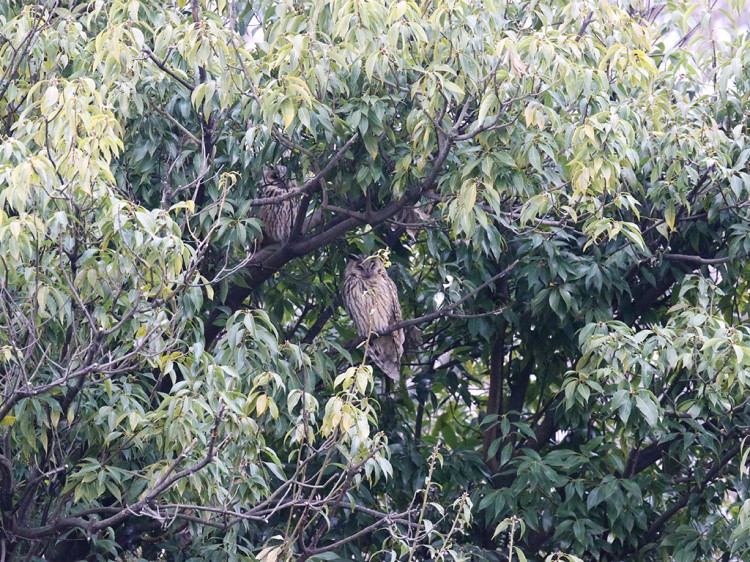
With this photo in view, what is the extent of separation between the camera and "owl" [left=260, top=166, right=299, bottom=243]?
616 centimetres

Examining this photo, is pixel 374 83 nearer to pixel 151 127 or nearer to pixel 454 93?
pixel 454 93

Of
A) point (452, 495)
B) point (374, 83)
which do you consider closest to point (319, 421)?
point (452, 495)

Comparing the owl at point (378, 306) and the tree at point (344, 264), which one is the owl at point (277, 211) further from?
the owl at point (378, 306)

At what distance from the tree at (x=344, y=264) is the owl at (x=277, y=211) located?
23cm

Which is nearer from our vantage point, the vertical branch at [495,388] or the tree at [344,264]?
the tree at [344,264]

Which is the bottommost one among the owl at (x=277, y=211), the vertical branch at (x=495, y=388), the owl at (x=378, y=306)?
the vertical branch at (x=495, y=388)

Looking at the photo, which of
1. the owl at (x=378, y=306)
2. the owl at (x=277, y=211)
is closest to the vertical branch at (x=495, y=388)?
the owl at (x=378, y=306)

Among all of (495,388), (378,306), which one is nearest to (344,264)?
(378,306)

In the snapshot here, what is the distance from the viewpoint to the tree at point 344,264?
14.5ft

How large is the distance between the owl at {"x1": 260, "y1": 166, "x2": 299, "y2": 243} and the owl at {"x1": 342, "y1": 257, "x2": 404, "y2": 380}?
18.1 inches

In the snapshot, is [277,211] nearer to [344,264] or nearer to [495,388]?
[344,264]

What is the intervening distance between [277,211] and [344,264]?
0.58 metres

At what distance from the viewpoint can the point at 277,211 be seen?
639 cm

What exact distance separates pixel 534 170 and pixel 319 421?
6.01 ft
